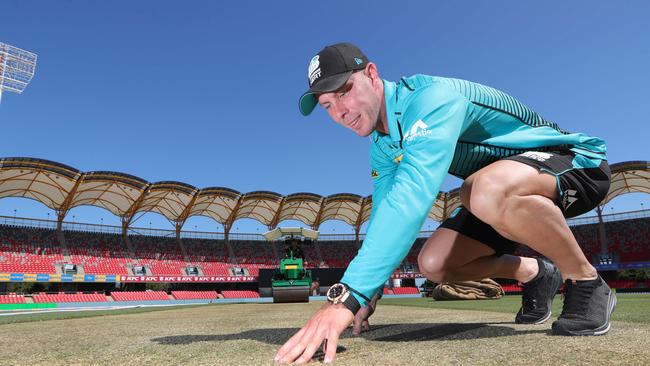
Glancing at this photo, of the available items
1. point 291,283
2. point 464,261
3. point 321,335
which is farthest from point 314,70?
point 291,283

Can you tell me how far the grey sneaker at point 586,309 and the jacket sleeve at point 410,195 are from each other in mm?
1312

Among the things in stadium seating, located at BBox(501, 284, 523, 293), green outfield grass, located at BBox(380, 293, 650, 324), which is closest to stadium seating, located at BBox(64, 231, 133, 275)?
stadium seating, located at BBox(501, 284, 523, 293)

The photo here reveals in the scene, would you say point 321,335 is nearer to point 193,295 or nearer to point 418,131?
point 418,131

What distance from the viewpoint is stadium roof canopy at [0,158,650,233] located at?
103 feet

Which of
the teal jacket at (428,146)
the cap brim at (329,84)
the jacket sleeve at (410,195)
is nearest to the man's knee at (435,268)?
the teal jacket at (428,146)

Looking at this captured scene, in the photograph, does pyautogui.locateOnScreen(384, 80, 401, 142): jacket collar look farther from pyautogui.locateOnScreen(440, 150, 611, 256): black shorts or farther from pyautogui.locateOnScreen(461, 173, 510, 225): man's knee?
pyautogui.locateOnScreen(440, 150, 611, 256): black shorts

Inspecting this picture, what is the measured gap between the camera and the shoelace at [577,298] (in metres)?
2.44

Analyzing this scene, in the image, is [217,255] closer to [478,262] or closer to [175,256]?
[175,256]

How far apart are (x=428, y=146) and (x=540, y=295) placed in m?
2.12

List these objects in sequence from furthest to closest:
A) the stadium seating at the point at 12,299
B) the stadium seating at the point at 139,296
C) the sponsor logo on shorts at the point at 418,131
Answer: the stadium seating at the point at 139,296 → the stadium seating at the point at 12,299 → the sponsor logo on shorts at the point at 418,131

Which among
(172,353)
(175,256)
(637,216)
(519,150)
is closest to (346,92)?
(519,150)

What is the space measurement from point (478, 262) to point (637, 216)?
158ft

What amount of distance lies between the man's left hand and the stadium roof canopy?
3292 centimetres

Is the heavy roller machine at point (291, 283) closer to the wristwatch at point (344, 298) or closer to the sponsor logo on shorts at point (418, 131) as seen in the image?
the sponsor logo on shorts at point (418, 131)
